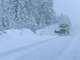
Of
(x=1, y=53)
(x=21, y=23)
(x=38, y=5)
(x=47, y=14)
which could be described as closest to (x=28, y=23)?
(x=21, y=23)

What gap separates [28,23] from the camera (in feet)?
71.3

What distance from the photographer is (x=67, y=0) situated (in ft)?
134

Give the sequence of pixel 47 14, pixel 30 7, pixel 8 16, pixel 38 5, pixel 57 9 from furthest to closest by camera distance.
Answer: pixel 57 9 < pixel 47 14 < pixel 38 5 < pixel 30 7 < pixel 8 16

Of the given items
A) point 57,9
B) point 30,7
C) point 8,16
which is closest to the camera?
point 8,16

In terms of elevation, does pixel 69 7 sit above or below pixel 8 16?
below

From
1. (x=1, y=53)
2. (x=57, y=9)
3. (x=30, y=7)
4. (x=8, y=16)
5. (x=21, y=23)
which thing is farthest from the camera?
(x=57, y=9)

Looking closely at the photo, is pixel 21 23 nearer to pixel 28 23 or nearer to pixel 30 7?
pixel 28 23

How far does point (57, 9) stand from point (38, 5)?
36.1ft

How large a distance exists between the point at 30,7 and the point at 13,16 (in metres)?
3.59

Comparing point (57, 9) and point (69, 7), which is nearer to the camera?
point (57, 9)

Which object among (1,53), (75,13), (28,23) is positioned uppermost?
(1,53)

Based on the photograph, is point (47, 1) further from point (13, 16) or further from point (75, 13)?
point (75, 13)

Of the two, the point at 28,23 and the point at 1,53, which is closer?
the point at 1,53

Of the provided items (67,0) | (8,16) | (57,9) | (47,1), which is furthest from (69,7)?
(8,16)
